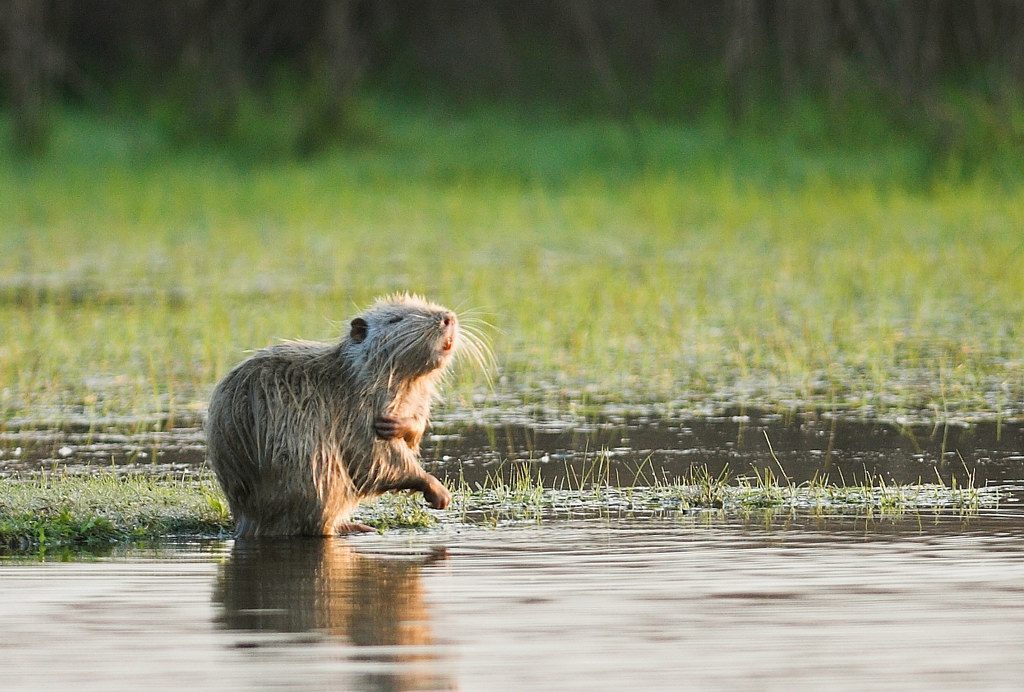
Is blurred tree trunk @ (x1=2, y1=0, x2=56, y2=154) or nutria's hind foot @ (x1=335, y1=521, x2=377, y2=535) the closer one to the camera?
nutria's hind foot @ (x1=335, y1=521, x2=377, y2=535)

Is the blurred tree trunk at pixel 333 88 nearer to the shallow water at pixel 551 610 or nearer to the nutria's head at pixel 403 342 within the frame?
the nutria's head at pixel 403 342

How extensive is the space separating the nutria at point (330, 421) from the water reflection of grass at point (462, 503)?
0.16 m

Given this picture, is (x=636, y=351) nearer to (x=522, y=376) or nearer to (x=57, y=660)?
(x=522, y=376)

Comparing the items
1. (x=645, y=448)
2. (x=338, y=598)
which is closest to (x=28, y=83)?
(x=645, y=448)

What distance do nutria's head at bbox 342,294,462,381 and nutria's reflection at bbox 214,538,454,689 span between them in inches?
23.5

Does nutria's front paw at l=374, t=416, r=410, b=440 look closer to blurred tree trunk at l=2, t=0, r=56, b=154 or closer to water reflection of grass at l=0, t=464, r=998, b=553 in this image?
water reflection of grass at l=0, t=464, r=998, b=553

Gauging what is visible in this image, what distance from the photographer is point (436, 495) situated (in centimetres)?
580

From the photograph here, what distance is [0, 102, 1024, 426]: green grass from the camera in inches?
336

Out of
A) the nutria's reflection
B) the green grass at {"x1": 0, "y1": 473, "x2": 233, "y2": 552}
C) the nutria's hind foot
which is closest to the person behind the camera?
the nutria's reflection

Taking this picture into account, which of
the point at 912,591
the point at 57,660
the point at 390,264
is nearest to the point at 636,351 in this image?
the point at 390,264

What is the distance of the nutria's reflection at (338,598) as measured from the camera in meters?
4.15

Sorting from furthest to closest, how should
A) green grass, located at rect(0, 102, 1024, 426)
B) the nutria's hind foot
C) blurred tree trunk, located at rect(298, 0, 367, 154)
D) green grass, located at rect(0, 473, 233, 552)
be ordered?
blurred tree trunk, located at rect(298, 0, 367, 154), green grass, located at rect(0, 102, 1024, 426), the nutria's hind foot, green grass, located at rect(0, 473, 233, 552)

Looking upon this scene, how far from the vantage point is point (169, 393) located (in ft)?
27.1

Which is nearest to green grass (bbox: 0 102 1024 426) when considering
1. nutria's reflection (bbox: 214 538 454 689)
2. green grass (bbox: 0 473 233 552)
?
green grass (bbox: 0 473 233 552)
